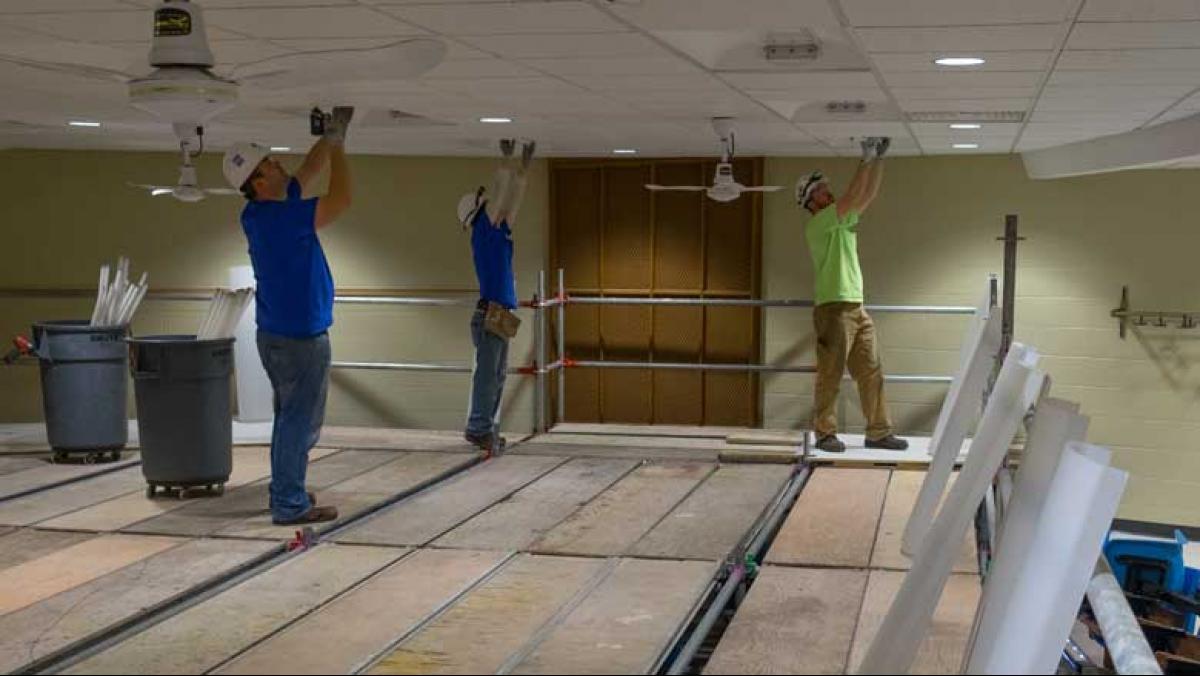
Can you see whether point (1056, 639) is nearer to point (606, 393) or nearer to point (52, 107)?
point (52, 107)

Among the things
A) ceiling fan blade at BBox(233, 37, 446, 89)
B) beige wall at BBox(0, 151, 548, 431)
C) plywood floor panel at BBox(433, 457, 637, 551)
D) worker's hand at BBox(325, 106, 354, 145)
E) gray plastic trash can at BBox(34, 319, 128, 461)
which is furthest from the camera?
beige wall at BBox(0, 151, 548, 431)

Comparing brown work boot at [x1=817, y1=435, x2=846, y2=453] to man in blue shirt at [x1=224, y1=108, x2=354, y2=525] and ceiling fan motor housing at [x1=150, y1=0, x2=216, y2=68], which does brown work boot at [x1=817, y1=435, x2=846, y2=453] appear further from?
ceiling fan motor housing at [x1=150, y1=0, x2=216, y2=68]

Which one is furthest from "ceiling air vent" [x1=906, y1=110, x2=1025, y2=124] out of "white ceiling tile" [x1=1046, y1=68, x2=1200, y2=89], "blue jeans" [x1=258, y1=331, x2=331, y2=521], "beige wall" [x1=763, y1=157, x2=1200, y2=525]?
"blue jeans" [x1=258, y1=331, x2=331, y2=521]

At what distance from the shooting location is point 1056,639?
8.09ft

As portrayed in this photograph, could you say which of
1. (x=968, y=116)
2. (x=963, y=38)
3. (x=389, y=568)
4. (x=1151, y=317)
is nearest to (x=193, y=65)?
(x=389, y=568)

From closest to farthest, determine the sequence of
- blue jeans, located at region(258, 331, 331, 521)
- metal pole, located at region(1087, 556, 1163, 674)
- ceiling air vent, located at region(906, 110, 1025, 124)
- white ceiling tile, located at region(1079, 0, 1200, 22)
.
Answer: metal pole, located at region(1087, 556, 1163, 674)
white ceiling tile, located at region(1079, 0, 1200, 22)
blue jeans, located at region(258, 331, 331, 521)
ceiling air vent, located at region(906, 110, 1025, 124)

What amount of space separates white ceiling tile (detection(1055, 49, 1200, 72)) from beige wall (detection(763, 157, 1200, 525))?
4219mm

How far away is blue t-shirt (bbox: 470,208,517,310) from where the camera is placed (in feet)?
22.6

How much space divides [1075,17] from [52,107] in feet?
15.9

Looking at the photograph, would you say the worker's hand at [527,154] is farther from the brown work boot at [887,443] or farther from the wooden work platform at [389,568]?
the brown work boot at [887,443]

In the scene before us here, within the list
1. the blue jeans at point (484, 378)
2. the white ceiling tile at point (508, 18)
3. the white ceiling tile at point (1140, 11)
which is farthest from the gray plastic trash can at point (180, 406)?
the white ceiling tile at point (1140, 11)

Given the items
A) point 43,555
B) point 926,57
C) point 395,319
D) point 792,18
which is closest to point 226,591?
point 43,555

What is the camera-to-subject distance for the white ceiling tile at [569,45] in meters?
3.90

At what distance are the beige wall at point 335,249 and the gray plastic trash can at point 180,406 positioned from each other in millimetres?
3734
